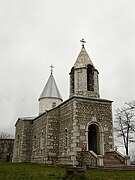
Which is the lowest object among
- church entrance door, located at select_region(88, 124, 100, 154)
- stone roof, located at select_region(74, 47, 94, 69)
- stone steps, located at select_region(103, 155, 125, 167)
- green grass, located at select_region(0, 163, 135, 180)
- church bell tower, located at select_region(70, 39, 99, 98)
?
green grass, located at select_region(0, 163, 135, 180)

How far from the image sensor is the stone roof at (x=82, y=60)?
24578 millimetres

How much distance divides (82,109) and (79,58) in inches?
244

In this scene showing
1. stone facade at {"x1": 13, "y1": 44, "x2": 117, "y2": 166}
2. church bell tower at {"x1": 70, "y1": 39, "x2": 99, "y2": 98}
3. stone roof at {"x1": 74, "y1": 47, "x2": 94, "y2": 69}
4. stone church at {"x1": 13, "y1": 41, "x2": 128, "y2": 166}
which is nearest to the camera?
stone church at {"x1": 13, "y1": 41, "x2": 128, "y2": 166}

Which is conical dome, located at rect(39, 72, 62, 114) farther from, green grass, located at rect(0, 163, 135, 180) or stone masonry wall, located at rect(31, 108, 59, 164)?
green grass, located at rect(0, 163, 135, 180)

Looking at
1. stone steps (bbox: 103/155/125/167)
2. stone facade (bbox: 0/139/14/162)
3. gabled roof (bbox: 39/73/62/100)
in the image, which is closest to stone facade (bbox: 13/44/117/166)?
stone steps (bbox: 103/155/125/167)

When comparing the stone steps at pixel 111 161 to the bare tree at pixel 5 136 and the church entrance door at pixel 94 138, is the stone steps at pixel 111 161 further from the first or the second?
the bare tree at pixel 5 136

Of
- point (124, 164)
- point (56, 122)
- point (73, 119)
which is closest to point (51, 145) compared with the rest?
point (56, 122)

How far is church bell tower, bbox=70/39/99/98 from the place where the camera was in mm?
23672

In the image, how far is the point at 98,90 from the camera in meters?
24.5

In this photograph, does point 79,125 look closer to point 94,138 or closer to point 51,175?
point 94,138

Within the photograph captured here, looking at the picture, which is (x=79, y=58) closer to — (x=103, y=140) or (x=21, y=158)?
(x=103, y=140)

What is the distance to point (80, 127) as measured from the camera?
70.6 feet

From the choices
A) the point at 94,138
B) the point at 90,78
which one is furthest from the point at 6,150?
the point at 90,78

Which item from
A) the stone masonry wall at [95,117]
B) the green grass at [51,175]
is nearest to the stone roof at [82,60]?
the stone masonry wall at [95,117]
